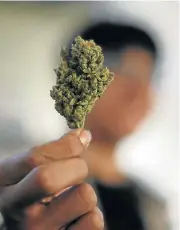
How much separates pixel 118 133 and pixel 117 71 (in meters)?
0.12

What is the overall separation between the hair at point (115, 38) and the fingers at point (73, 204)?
0.94 feet

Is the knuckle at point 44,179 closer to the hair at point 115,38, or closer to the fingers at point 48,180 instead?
the fingers at point 48,180

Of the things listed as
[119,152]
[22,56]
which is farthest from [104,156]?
[22,56]

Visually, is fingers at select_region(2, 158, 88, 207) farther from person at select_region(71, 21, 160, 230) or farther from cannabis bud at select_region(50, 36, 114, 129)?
person at select_region(71, 21, 160, 230)

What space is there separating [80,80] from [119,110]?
236 mm

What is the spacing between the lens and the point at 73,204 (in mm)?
622

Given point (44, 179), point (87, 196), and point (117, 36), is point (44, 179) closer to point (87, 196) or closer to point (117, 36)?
point (87, 196)

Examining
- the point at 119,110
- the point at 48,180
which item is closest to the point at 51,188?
the point at 48,180

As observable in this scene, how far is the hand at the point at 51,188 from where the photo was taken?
60 cm

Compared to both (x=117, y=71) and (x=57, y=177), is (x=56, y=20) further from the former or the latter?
(x=57, y=177)

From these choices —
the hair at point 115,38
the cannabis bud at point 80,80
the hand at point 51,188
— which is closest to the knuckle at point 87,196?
the hand at point 51,188

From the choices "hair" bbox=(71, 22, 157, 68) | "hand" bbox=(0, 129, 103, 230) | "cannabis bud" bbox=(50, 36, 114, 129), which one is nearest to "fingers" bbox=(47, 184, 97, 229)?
"hand" bbox=(0, 129, 103, 230)

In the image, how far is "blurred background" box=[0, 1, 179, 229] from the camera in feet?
2.60

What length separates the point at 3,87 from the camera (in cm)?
80
